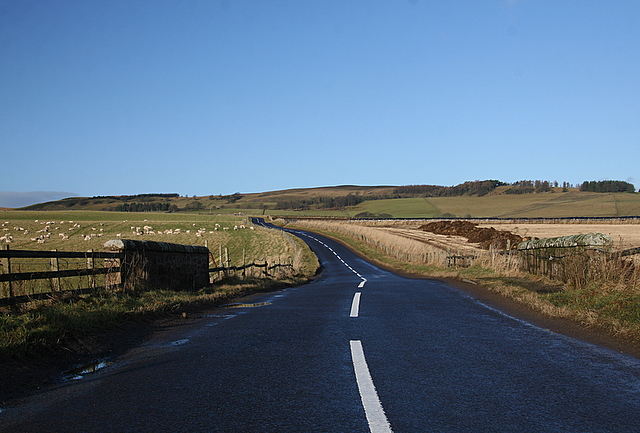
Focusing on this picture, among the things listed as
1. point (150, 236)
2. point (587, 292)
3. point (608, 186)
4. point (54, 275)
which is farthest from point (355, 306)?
point (608, 186)

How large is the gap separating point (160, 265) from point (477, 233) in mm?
50630

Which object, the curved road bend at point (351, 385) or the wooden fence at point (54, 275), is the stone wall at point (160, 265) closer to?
the wooden fence at point (54, 275)

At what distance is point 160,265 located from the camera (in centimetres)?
1461

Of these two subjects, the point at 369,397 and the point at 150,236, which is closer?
the point at 369,397

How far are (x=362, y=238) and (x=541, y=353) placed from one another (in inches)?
2515

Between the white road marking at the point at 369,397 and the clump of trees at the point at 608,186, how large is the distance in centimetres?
13054

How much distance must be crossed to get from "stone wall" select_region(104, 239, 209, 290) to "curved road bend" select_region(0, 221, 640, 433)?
4560 millimetres

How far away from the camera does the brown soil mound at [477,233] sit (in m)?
48.6

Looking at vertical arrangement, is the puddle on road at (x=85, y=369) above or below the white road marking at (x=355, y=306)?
above

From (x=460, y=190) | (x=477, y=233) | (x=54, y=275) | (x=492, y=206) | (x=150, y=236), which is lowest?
(x=477, y=233)

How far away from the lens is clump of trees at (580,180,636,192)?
119m

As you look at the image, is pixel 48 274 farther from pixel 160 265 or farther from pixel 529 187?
pixel 529 187

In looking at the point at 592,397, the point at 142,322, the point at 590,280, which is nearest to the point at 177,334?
the point at 142,322

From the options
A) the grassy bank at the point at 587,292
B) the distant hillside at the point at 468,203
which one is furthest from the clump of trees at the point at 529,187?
the grassy bank at the point at 587,292
